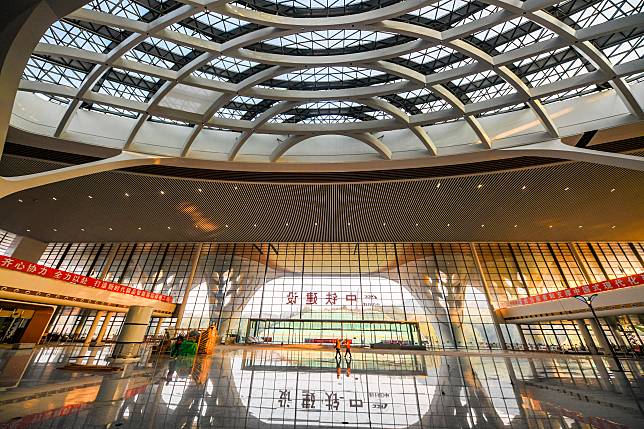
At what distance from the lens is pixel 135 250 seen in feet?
101

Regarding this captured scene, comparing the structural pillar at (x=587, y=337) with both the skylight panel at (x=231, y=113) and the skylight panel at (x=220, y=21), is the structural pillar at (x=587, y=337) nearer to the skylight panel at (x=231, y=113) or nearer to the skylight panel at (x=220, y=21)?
the skylight panel at (x=231, y=113)

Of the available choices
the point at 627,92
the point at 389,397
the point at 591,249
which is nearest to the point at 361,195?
the point at 627,92

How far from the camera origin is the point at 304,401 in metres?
5.88

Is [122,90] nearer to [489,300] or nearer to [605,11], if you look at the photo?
[605,11]

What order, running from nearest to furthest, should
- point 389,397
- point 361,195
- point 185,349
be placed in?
point 389,397
point 185,349
point 361,195

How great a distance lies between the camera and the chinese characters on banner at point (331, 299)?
87.8 feet

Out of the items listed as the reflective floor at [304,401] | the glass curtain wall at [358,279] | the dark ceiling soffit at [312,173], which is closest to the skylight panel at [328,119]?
the dark ceiling soffit at [312,173]

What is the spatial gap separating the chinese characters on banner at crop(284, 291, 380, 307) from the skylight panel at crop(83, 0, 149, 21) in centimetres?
2311

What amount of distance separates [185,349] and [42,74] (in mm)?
15787

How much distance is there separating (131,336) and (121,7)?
14.6 m

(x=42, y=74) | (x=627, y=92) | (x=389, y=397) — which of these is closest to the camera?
(x=389, y=397)

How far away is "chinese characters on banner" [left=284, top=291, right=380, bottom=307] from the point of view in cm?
2677

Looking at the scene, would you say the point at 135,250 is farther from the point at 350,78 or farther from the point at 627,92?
the point at 627,92

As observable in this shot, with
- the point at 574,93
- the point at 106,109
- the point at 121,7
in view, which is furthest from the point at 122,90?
the point at 574,93
